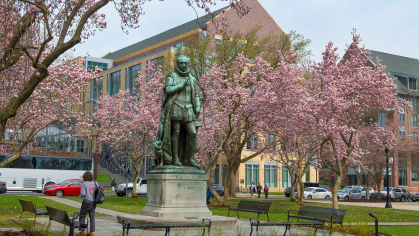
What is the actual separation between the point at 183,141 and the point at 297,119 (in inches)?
451

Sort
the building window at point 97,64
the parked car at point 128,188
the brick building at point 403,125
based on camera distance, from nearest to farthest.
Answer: the parked car at point 128,188
the brick building at point 403,125
the building window at point 97,64

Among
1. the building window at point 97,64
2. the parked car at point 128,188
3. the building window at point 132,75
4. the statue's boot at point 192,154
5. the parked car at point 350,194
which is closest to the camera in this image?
the statue's boot at point 192,154

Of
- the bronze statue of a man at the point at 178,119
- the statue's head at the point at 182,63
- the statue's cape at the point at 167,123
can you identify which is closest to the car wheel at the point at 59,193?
the bronze statue of a man at the point at 178,119

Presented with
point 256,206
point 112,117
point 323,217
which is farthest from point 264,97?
point 112,117

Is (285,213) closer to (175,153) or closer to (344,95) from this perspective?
(344,95)

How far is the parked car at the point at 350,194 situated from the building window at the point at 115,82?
1378 inches

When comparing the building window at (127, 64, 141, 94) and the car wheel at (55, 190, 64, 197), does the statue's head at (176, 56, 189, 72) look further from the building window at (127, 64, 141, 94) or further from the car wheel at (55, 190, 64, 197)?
the building window at (127, 64, 141, 94)

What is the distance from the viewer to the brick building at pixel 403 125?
48875 mm

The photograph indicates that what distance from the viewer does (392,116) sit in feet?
202

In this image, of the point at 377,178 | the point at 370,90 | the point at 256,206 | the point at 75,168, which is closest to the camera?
the point at 256,206

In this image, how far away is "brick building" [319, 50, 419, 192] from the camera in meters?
48.9

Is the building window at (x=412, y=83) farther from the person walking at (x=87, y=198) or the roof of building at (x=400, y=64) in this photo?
the person walking at (x=87, y=198)

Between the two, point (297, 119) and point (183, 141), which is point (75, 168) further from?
point (183, 141)

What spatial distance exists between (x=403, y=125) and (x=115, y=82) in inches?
1581
